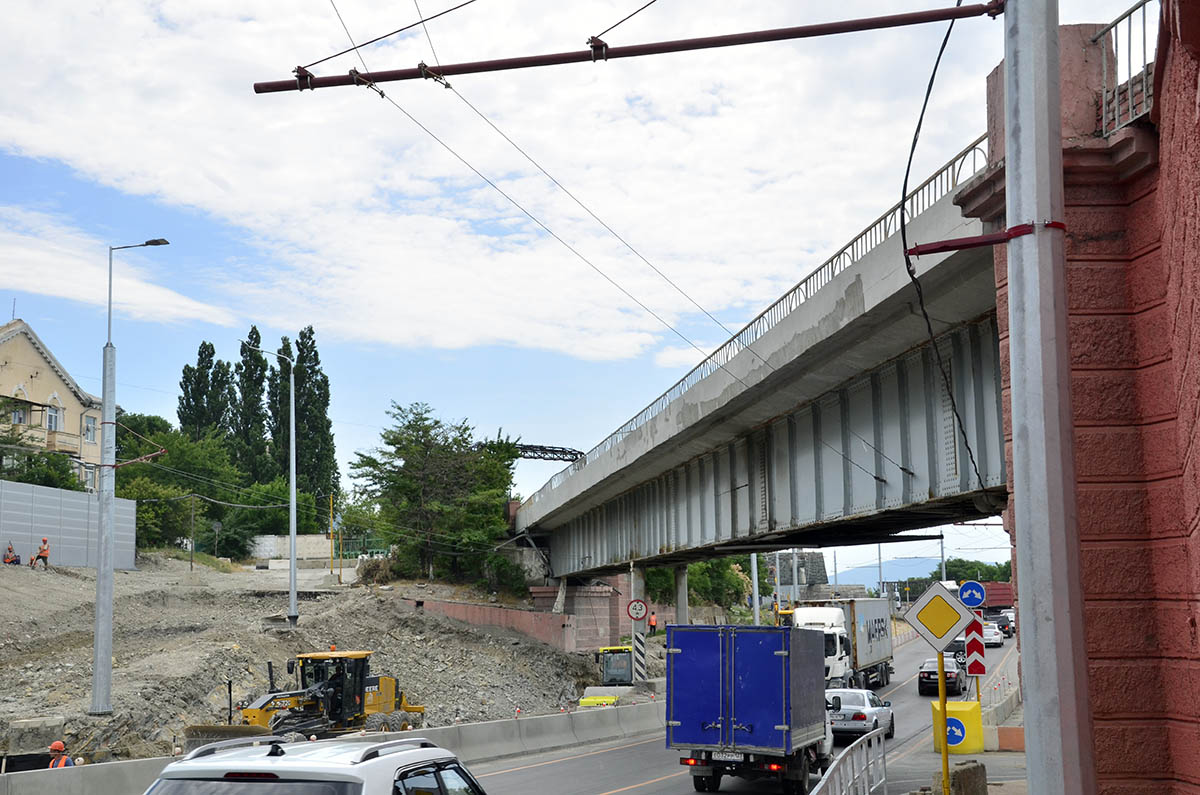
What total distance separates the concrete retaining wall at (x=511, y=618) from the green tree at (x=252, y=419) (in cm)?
4015

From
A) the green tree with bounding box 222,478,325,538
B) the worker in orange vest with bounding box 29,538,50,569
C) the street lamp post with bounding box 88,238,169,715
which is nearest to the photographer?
the street lamp post with bounding box 88,238,169,715

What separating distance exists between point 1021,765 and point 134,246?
23074 mm

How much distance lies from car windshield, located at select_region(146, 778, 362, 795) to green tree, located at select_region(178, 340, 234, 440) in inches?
3935

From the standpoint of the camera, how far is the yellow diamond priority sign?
1510 centimetres

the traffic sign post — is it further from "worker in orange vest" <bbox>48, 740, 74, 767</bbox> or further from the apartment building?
the apartment building

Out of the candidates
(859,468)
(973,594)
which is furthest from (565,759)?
(973,594)

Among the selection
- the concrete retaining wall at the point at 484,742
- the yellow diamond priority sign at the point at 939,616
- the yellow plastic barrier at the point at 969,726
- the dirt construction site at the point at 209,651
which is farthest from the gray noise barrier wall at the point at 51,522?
A: the yellow diamond priority sign at the point at 939,616

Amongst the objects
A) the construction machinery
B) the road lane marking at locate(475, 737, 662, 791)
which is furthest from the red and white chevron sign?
the construction machinery

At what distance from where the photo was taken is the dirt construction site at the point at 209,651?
104ft

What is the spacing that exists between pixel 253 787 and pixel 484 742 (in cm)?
2025

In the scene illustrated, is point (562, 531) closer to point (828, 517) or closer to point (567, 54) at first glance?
point (828, 517)

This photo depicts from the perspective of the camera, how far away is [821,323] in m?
21.1

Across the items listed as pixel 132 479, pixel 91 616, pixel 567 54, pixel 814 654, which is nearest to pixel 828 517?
pixel 814 654

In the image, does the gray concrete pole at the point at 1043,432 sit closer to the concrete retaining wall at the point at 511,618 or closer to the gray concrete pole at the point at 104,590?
the gray concrete pole at the point at 104,590
